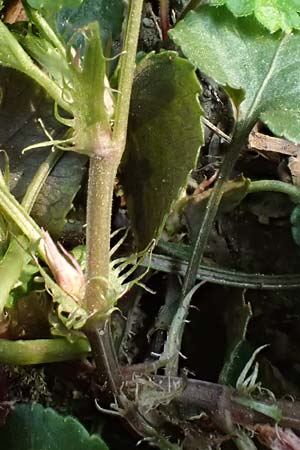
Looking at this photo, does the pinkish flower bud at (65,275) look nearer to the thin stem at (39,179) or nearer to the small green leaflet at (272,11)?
the thin stem at (39,179)

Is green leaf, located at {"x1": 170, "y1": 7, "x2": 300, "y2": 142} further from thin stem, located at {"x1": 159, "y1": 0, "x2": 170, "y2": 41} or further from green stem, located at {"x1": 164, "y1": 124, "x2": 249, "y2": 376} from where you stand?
thin stem, located at {"x1": 159, "y1": 0, "x2": 170, "y2": 41}

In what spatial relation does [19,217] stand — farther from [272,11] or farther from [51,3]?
[272,11]

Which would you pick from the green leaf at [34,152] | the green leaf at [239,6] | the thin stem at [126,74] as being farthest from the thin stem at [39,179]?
the green leaf at [239,6]

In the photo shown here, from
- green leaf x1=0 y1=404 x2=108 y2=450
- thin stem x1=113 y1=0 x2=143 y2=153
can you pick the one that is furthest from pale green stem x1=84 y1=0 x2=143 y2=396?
green leaf x1=0 y1=404 x2=108 y2=450

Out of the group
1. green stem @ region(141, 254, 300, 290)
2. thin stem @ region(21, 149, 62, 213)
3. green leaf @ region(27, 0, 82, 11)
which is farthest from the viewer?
green stem @ region(141, 254, 300, 290)

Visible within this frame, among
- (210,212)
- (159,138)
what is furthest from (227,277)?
(159,138)

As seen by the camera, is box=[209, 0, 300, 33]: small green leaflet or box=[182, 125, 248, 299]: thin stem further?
box=[182, 125, 248, 299]: thin stem
